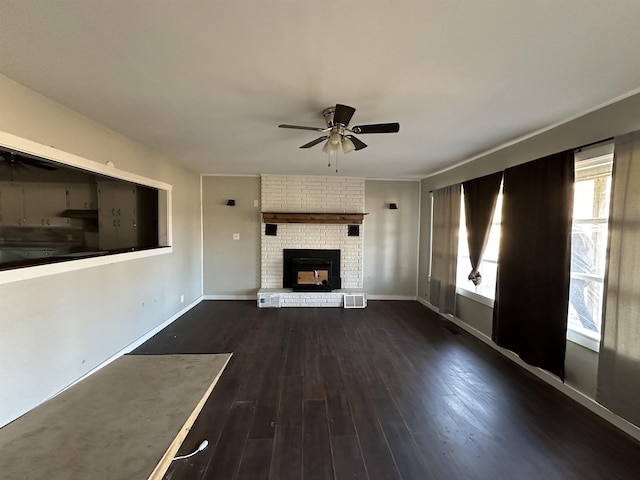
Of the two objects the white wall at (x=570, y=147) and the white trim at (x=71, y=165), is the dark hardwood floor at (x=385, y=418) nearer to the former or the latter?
the white wall at (x=570, y=147)

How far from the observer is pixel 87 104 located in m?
2.27

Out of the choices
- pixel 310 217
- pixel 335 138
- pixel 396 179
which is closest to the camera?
pixel 335 138

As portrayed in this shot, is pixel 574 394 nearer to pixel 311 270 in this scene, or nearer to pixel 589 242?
pixel 589 242

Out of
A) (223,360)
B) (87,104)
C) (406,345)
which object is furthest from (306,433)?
(87,104)

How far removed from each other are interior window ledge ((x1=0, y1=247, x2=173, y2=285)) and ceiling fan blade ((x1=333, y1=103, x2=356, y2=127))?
252 centimetres

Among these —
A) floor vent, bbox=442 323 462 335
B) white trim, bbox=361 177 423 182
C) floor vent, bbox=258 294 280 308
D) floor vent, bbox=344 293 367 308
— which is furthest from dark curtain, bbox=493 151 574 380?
floor vent, bbox=258 294 280 308

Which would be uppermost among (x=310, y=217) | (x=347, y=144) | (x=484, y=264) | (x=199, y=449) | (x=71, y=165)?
(x=347, y=144)

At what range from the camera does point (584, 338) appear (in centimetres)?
235

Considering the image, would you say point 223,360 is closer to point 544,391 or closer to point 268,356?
point 268,356

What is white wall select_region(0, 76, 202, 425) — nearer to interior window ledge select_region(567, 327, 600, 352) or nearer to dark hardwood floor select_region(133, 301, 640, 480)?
dark hardwood floor select_region(133, 301, 640, 480)

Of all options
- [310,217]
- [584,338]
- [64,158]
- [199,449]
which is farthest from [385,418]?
[310,217]

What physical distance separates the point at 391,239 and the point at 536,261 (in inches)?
122

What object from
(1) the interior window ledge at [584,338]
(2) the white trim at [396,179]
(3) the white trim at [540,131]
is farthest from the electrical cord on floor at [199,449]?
(2) the white trim at [396,179]

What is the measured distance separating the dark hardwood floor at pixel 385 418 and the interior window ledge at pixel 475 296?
556 millimetres
